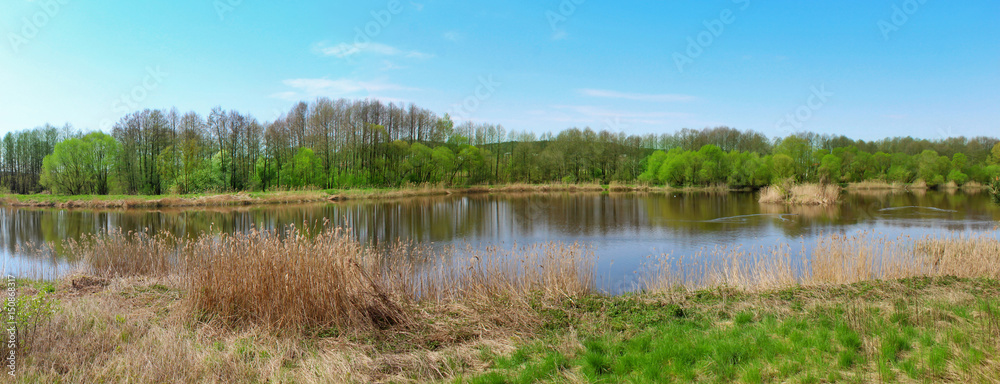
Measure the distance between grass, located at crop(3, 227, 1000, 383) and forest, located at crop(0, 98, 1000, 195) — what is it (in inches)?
1109

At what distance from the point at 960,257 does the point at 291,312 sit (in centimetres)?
1021

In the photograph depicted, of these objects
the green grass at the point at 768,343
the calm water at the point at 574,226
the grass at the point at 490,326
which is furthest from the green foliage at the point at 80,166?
the green grass at the point at 768,343

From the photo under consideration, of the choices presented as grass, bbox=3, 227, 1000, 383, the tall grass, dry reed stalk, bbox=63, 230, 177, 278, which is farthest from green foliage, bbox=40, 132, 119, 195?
grass, bbox=3, 227, 1000, 383

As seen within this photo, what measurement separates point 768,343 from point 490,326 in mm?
2601

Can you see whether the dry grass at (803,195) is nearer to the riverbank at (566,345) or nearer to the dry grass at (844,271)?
the dry grass at (844,271)

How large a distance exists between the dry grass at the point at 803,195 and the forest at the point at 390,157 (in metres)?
1.28

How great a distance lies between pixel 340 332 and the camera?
4859 mm

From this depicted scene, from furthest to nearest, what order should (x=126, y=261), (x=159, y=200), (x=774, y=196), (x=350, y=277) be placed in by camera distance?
(x=774, y=196), (x=159, y=200), (x=126, y=261), (x=350, y=277)

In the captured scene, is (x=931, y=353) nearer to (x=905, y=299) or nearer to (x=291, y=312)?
(x=905, y=299)

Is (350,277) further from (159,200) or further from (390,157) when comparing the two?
(390,157)

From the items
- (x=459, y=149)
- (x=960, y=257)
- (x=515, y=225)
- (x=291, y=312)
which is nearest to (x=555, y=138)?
(x=459, y=149)

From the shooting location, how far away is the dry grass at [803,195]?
27.2 meters

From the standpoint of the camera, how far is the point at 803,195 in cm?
2798

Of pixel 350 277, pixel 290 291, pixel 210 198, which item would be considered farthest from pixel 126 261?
pixel 210 198
